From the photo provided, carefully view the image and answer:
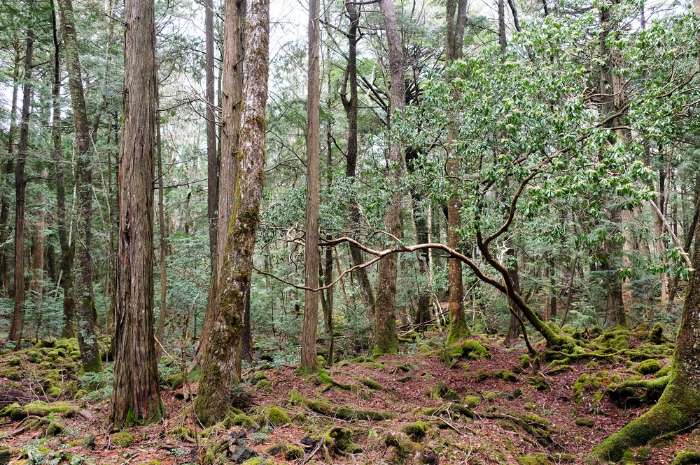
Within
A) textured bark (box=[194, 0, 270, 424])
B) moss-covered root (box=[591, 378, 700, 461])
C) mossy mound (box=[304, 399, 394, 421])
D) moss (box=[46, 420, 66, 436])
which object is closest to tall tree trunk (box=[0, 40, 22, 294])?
textured bark (box=[194, 0, 270, 424])

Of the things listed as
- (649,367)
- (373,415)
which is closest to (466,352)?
(649,367)

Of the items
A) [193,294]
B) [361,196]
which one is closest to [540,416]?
[361,196]

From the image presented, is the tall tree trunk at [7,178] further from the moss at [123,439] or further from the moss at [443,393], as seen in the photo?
the moss at [443,393]

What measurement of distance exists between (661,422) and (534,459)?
1.59 m

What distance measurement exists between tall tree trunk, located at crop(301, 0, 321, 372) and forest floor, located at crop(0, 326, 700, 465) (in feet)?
2.47

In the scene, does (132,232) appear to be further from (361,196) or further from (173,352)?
(173,352)

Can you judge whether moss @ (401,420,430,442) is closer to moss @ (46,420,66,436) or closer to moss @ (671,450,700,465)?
moss @ (671,450,700,465)

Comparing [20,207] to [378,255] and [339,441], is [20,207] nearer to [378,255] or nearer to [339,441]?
[378,255]

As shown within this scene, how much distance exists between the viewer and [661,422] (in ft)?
18.2

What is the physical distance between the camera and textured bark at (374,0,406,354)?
11.2 m

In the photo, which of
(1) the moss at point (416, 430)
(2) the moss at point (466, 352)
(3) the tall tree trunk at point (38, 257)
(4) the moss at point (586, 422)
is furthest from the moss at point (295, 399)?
(3) the tall tree trunk at point (38, 257)

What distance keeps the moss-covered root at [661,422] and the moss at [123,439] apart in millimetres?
5696

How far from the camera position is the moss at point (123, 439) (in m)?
5.25

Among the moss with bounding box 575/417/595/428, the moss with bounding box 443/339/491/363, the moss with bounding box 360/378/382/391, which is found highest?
the moss with bounding box 443/339/491/363
